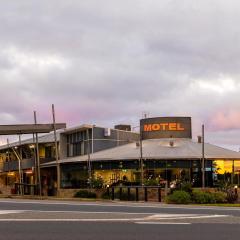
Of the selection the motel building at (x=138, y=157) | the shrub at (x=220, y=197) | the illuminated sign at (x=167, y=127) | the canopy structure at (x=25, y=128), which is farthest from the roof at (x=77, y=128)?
the shrub at (x=220, y=197)

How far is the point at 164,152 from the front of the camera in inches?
2089

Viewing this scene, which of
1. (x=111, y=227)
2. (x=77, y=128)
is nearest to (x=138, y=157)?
(x=77, y=128)

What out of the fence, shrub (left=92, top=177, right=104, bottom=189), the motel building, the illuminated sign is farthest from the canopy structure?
the illuminated sign

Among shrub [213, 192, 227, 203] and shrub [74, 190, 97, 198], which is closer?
shrub [213, 192, 227, 203]

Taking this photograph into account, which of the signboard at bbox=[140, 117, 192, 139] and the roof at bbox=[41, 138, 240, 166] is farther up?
the signboard at bbox=[140, 117, 192, 139]

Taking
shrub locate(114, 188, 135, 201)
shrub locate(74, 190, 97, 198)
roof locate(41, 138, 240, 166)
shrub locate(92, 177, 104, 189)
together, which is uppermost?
roof locate(41, 138, 240, 166)

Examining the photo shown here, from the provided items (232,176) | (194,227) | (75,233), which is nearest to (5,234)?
(75,233)

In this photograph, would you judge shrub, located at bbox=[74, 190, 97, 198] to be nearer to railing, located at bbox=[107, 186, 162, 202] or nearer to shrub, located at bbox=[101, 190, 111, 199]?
shrub, located at bbox=[101, 190, 111, 199]

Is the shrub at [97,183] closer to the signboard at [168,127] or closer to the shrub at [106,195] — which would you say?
the shrub at [106,195]

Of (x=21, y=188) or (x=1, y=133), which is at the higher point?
(x=1, y=133)

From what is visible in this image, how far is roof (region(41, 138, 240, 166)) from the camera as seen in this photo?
51.7m

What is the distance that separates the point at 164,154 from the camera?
2060 inches

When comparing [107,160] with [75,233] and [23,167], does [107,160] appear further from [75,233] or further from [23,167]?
[75,233]

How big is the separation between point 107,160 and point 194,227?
38.1 metres
